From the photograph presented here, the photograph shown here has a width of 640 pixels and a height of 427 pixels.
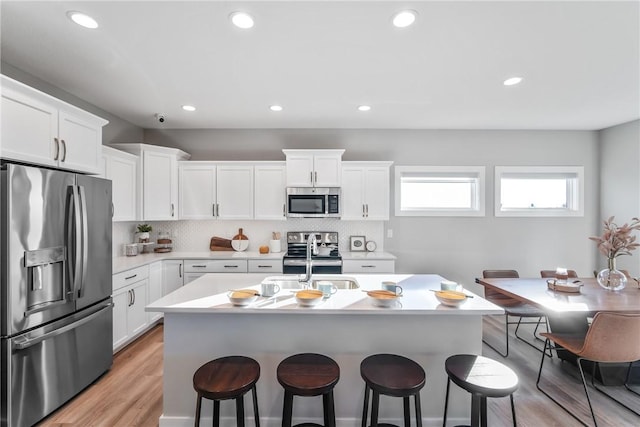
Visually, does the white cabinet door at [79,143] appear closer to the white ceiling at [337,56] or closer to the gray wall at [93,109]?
the white ceiling at [337,56]

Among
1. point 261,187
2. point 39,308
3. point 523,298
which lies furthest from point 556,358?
point 39,308

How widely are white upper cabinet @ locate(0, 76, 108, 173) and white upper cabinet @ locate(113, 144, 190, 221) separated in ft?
3.34

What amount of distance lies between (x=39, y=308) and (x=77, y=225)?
1.96ft

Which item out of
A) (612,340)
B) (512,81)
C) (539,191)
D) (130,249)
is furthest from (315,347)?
(539,191)

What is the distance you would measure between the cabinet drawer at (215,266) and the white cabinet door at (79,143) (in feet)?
5.09

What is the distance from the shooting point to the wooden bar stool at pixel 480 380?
4.68 ft

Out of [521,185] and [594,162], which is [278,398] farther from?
[594,162]

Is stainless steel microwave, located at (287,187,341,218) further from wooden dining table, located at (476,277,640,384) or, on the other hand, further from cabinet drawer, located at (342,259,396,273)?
wooden dining table, located at (476,277,640,384)

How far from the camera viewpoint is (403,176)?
4.33 metres

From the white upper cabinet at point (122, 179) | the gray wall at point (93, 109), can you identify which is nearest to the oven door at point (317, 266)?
the white upper cabinet at point (122, 179)

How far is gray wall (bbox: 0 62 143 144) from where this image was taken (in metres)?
2.46

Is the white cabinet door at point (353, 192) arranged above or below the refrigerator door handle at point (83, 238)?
above

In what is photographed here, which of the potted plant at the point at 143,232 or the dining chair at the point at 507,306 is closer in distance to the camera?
the dining chair at the point at 507,306

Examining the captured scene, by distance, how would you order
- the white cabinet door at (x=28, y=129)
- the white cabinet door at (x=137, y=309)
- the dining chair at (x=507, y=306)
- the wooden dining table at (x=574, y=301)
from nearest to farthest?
1. the white cabinet door at (x=28, y=129)
2. the wooden dining table at (x=574, y=301)
3. the dining chair at (x=507, y=306)
4. the white cabinet door at (x=137, y=309)
